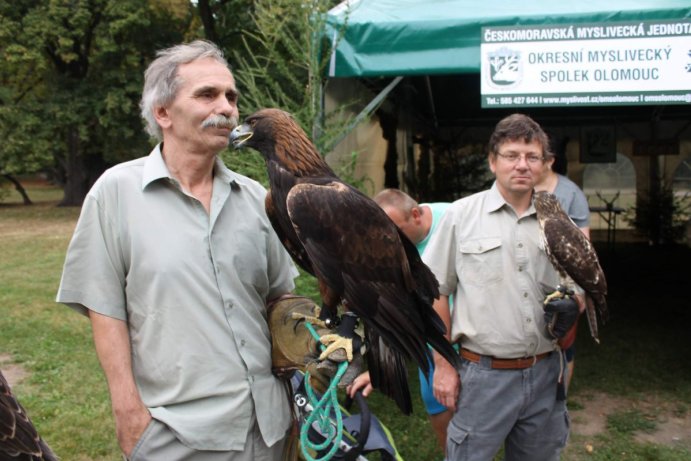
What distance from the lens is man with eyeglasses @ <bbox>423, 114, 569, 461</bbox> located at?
281 centimetres

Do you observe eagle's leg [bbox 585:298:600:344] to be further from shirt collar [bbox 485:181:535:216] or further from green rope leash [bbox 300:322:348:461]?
green rope leash [bbox 300:322:348:461]

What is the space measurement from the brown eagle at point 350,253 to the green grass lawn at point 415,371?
2095mm

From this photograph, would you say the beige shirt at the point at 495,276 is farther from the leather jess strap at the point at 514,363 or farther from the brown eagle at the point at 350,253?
the brown eagle at the point at 350,253

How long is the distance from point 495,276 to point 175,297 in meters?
1.46

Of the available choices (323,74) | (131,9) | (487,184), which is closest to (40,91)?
(131,9)

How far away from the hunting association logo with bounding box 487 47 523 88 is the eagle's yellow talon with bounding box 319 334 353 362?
10.3ft

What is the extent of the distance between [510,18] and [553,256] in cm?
258

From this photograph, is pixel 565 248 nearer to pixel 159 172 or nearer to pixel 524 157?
pixel 524 157

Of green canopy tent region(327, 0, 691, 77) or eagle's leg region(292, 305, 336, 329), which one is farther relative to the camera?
green canopy tent region(327, 0, 691, 77)

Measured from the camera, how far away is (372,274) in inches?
92.0

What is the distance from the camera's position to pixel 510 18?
15.5ft

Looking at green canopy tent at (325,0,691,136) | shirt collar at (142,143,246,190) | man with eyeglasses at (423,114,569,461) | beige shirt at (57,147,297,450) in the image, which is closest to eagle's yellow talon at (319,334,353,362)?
beige shirt at (57,147,297,450)

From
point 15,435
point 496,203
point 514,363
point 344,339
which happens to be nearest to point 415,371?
point 514,363

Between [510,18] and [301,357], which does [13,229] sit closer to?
[510,18]
